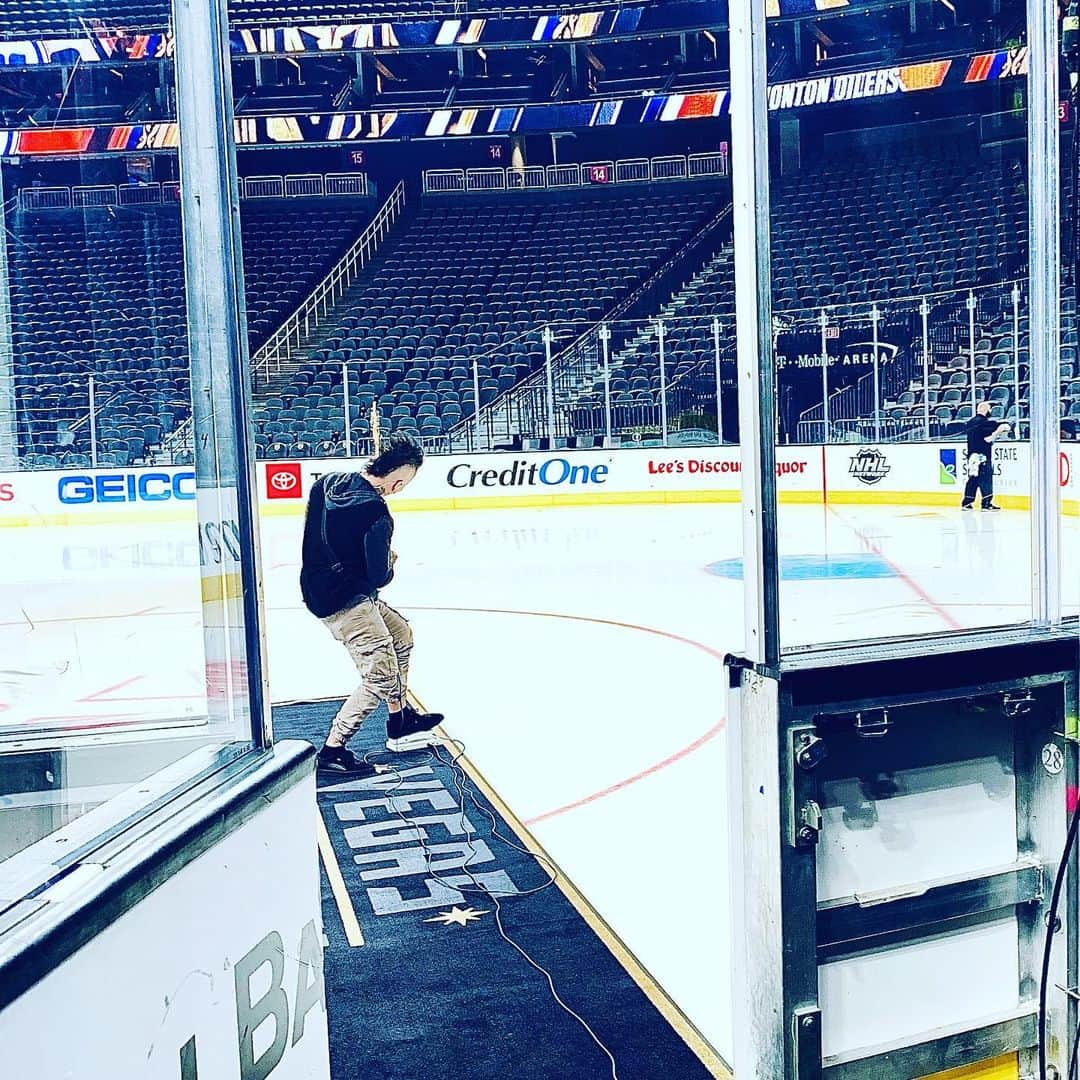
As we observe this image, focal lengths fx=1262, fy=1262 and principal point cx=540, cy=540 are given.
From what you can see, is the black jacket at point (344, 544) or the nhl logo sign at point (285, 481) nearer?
the black jacket at point (344, 544)

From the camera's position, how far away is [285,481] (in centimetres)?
1395

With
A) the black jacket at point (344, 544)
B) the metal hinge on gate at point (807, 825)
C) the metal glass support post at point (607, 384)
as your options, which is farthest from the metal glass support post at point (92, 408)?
the metal glass support post at point (607, 384)

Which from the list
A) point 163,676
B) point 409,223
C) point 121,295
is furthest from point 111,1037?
point 409,223

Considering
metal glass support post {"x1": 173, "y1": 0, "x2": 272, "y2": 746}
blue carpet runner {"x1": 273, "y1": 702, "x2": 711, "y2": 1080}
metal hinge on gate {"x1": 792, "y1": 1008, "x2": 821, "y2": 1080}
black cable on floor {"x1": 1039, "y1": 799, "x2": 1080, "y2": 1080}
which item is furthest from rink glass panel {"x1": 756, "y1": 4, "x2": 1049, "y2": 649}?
blue carpet runner {"x1": 273, "y1": 702, "x2": 711, "y2": 1080}

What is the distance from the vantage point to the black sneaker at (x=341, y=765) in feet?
15.3

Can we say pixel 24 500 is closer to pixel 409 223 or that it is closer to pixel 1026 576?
pixel 1026 576

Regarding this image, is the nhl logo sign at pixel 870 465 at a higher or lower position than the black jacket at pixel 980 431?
lower

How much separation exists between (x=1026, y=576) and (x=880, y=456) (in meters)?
8.89

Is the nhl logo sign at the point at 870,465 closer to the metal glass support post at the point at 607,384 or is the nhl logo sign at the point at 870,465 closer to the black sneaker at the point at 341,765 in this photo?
the metal glass support post at the point at 607,384

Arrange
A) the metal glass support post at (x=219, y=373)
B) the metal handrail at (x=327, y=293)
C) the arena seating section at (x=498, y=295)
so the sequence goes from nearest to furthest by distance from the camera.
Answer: the metal glass support post at (x=219, y=373) → the arena seating section at (x=498, y=295) → the metal handrail at (x=327, y=293)

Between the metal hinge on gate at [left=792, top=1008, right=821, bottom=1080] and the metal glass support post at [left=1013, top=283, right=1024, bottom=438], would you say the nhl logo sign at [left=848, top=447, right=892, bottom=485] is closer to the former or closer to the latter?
the metal glass support post at [left=1013, top=283, right=1024, bottom=438]

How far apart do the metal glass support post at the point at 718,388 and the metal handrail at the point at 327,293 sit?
21.2 feet

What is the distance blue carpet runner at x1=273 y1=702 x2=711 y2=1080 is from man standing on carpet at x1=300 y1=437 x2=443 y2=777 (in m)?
0.53

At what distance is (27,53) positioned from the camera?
1.81 metres
